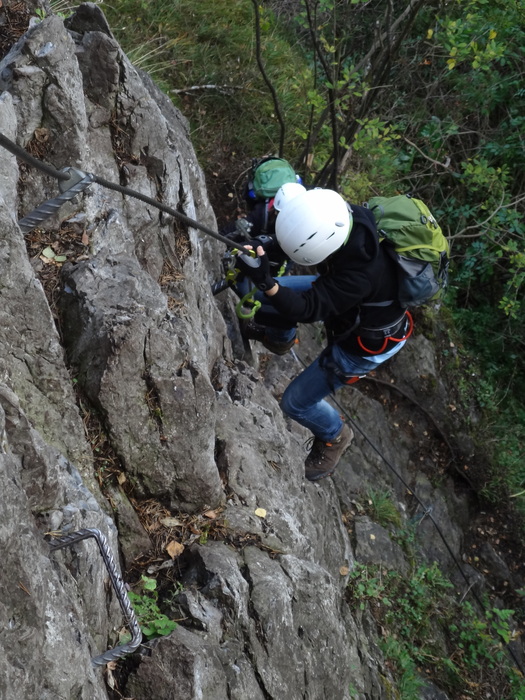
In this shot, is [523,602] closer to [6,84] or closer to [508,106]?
[508,106]

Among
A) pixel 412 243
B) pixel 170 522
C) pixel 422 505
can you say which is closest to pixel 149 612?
pixel 170 522

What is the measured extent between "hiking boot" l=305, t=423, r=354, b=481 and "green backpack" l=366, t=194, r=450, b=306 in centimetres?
178

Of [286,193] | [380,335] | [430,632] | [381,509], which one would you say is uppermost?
[286,193]

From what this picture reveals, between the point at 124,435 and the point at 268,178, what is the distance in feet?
8.00

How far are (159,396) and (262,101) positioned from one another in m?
5.60

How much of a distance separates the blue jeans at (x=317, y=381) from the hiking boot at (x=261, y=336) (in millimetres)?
62

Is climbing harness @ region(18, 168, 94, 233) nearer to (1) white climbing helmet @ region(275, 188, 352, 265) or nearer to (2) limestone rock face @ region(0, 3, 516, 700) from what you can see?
(2) limestone rock face @ region(0, 3, 516, 700)

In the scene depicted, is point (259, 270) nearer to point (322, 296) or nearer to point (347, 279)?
point (322, 296)

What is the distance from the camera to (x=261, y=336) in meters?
5.51

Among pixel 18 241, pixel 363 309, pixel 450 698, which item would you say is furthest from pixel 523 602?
pixel 18 241

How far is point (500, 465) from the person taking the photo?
8.49m

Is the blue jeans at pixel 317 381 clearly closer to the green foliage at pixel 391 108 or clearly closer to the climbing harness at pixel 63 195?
the climbing harness at pixel 63 195

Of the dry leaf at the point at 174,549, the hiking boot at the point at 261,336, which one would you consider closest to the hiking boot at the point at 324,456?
the hiking boot at the point at 261,336

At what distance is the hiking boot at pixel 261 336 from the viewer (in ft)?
17.9
